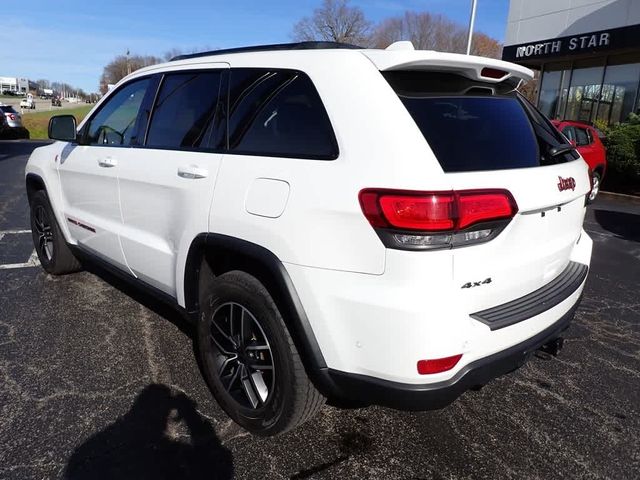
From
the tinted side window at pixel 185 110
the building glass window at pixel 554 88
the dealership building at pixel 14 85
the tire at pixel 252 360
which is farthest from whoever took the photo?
the dealership building at pixel 14 85

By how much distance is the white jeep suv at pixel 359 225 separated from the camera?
6.19ft

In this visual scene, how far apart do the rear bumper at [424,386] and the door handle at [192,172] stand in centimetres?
119

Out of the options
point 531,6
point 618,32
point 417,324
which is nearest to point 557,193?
point 417,324

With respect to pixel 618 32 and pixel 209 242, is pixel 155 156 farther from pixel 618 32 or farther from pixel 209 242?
pixel 618 32

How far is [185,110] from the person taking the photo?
3.01 metres

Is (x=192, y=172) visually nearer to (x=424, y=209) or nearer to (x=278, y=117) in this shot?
(x=278, y=117)

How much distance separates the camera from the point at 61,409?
8.83 ft

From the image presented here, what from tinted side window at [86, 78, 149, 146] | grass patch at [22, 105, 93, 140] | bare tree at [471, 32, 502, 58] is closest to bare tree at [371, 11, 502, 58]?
bare tree at [471, 32, 502, 58]

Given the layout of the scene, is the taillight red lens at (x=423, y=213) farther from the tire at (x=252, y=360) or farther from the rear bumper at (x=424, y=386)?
the tire at (x=252, y=360)

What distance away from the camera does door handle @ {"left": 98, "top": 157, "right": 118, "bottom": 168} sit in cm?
335

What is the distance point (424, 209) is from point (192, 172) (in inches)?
52.7

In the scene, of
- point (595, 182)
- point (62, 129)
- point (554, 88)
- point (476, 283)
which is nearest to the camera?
point (476, 283)

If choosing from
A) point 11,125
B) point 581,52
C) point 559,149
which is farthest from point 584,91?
point 11,125

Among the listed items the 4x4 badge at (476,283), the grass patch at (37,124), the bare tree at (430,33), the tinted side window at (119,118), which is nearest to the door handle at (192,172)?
the tinted side window at (119,118)
